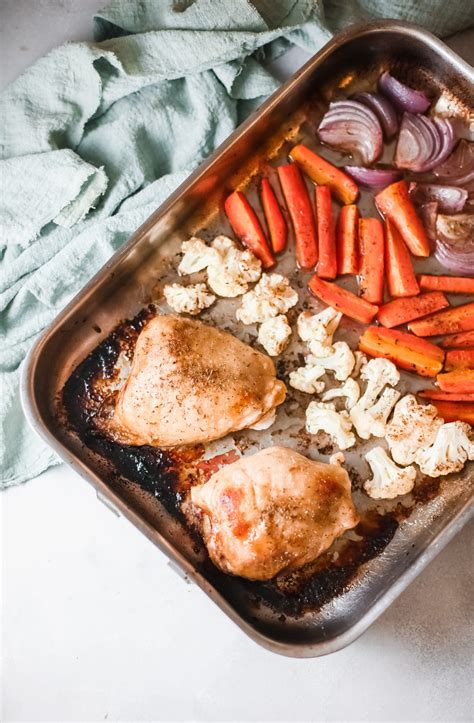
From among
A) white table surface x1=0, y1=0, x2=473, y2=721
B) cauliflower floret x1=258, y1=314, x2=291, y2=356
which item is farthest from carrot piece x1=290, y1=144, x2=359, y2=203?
white table surface x1=0, y1=0, x2=473, y2=721

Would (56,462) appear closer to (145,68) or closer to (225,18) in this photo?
(145,68)

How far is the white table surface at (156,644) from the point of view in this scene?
2.87m

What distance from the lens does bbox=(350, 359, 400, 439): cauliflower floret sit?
2.80m

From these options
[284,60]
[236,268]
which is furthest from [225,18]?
[236,268]

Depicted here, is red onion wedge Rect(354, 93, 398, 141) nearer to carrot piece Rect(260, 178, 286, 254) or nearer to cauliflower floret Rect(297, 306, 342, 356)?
carrot piece Rect(260, 178, 286, 254)

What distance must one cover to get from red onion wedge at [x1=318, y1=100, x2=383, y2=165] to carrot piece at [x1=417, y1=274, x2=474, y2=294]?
552 millimetres

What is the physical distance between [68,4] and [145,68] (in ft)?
1.79

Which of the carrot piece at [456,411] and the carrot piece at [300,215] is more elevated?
the carrot piece at [300,215]

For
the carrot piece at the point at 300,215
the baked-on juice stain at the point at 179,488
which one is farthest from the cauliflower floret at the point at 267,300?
the baked-on juice stain at the point at 179,488

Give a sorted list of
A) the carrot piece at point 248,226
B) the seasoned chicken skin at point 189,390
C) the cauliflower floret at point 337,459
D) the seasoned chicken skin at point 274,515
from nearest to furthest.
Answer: the seasoned chicken skin at point 274,515, the seasoned chicken skin at point 189,390, the cauliflower floret at point 337,459, the carrot piece at point 248,226

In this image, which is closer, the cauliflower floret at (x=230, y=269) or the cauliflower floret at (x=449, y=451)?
the cauliflower floret at (x=449, y=451)

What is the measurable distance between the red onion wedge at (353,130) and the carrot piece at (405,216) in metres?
0.17

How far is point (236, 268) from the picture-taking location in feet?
9.34

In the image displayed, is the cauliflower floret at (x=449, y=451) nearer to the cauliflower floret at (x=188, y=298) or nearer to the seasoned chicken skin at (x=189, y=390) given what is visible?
the seasoned chicken skin at (x=189, y=390)
